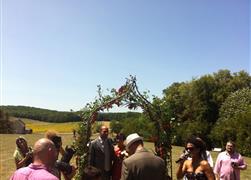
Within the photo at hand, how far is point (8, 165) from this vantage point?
897 inches

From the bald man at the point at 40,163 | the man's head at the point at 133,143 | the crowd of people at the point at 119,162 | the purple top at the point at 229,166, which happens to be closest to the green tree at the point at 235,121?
the purple top at the point at 229,166

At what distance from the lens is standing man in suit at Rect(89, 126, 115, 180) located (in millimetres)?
10850

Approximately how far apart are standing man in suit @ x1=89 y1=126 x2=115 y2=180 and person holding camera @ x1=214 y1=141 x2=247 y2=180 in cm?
284

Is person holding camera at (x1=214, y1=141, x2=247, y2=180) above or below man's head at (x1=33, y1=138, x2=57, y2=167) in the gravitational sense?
below

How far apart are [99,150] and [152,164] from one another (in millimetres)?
4517

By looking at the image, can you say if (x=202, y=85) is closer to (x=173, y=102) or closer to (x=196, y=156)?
(x=173, y=102)

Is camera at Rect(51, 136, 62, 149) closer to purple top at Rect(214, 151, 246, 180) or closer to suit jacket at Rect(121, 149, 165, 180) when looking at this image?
suit jacket at Rect(121, 149, 165, 180)

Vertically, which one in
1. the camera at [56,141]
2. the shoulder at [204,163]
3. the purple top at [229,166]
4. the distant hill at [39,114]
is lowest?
the purple top at [229,166]

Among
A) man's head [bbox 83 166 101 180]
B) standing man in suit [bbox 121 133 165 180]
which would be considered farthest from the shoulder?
man's head [bbox 83 166 101 180]

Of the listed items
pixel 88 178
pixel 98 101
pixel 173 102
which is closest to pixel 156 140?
pixel 173 102

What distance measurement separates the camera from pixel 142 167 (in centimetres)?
641

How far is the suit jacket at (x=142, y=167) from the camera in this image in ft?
21.0

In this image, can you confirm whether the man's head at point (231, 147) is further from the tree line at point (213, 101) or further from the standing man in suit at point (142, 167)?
the tree line at point (213, 101)

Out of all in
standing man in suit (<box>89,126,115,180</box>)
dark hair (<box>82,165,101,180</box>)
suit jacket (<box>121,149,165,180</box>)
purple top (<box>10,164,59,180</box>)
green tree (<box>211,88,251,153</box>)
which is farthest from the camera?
green tree (<box>211,88,251,153</box>)
